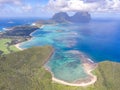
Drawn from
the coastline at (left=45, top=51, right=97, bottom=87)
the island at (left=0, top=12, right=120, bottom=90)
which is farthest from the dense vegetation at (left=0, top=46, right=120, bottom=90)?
the coastline at (left=45, top=51, right=97, bottom=87)

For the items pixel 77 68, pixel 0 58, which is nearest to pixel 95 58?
pixel 77 68

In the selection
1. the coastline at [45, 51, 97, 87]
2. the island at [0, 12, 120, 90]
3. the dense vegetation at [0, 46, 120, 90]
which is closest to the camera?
the dense vegetation at [0, 46, 120, 90]

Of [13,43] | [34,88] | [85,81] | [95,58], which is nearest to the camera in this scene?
[34,88]

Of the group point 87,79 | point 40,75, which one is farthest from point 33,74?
point 87,79

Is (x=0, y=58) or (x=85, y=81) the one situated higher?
(x=0, y=58)

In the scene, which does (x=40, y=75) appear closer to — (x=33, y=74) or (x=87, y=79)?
(x=33, y=74)

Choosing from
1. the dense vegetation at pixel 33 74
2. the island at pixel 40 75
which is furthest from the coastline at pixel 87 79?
the dense vegetation at pixel 33 74

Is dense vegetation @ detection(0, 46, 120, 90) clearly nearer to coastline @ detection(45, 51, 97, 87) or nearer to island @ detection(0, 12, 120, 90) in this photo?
island @ detection(0, 12, 120, 90)

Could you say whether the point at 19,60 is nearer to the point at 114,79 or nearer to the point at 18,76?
the point at 18,76

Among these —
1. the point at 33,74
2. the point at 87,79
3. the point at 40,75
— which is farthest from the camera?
the point at 87,79
